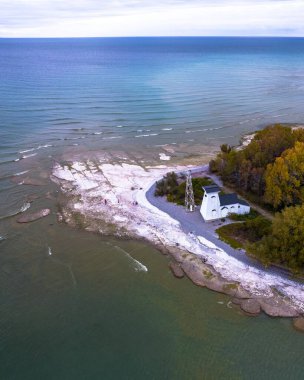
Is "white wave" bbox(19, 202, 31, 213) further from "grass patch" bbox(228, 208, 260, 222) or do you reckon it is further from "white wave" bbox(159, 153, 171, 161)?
Answer: "grass patch" bbox(228, 208, 260, 222)

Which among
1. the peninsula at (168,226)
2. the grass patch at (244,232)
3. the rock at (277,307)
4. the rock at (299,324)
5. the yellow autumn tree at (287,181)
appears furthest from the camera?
the yellow autumn tree at (287,181)

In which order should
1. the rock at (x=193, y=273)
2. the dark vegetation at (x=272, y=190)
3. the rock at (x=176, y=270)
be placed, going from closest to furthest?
1. the dark vegetation at (x=272, y=190)
2. the rock at (x=193, y=273)
3. the rock at (x=176, y=270)

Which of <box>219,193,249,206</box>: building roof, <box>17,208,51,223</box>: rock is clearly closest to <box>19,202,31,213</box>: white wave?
<box>17,208,51,223</box>: rock

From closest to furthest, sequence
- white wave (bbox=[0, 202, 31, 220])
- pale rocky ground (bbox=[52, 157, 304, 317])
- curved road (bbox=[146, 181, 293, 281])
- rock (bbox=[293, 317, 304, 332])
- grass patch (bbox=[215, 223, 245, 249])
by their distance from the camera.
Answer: rock (bbox=[293, 317, 304, 332]), pale rocky ground (bbox=[52, 157, 304, 317]), curved road (bbox=[146, 181, 293, 281]), grass patch (bbox=[215, 223, 245, 249]), white wave (bbox=[0, 202, 31, 220])

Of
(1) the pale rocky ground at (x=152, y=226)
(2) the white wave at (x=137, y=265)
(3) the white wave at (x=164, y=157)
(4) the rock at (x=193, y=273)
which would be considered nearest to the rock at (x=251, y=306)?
(1) the pale rocky ground at (x=152, y=226)

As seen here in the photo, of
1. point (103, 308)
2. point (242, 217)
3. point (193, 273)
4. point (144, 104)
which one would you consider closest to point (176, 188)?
point (242, 217)

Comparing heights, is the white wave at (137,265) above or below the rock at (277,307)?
above

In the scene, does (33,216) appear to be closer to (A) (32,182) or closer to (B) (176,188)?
(A) (32,182)

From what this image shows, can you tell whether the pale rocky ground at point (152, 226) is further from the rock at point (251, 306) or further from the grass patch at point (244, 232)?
the grass patch at point (244, 232)
